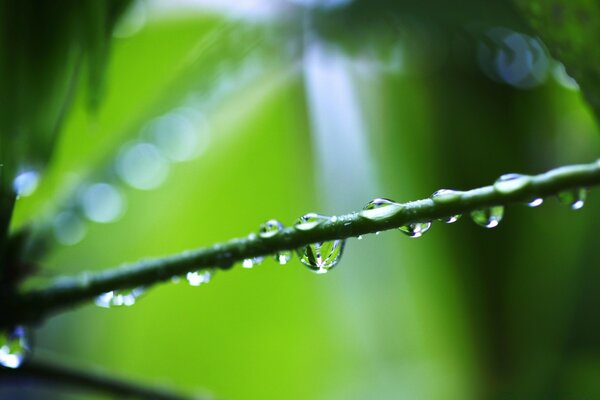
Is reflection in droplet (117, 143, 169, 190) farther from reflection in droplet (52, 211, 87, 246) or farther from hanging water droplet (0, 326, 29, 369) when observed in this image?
hanging water droplet (0, 326, 29, 369)

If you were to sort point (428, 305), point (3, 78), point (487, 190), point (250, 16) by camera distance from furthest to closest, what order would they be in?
point (428, 305)
point (250, 16)
point (3, 78)
point (487, 190)

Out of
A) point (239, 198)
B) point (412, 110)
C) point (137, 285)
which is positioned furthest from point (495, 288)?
point (137, 285)

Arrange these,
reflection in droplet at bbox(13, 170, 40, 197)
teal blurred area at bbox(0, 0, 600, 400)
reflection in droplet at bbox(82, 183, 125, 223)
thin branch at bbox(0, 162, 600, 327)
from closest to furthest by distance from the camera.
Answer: thin branch at bbox(0, 162, 600, 327)
reflection in droplet at bbox(13, 170, 40, 197)
reflection in droplet at bbox(82, 183, 125, 223)
teal blurred area at bbox(0, 0, 600, 400)

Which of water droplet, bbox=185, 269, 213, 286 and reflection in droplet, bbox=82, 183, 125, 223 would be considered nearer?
water droplet, bbox=185, 269, 213, 286

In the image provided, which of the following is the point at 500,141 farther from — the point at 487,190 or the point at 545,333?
the point at 487,190

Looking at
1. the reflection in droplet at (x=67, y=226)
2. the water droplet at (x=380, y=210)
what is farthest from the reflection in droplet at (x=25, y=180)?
the water droplet at (x=380, y=210)

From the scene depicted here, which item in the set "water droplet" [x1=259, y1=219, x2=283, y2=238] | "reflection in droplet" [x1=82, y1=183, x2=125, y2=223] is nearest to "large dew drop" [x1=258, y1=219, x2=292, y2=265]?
"water droplet" [x1=259, y1=219, x2=283, y2=238]

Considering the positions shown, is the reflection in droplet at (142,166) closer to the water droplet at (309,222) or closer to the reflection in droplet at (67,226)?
the reflection in droplet at (67,226)
